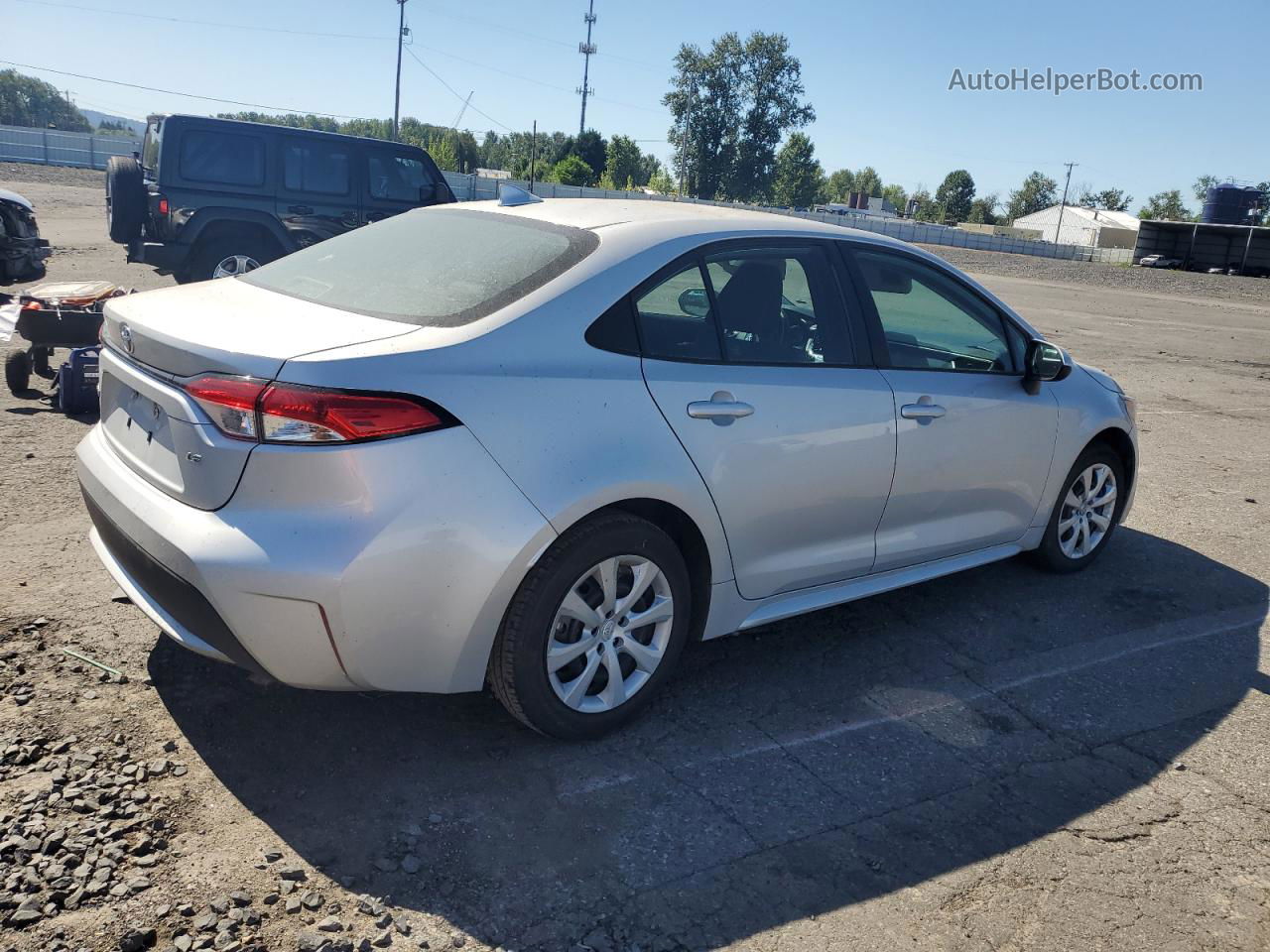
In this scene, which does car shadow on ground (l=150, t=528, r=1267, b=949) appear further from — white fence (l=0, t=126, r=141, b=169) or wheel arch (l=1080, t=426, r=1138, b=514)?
white fence (l=0, t=126, r=141, b=169)

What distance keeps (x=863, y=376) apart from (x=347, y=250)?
2017 mm

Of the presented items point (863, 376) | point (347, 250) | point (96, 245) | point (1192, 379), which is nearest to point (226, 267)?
point (96, 245)

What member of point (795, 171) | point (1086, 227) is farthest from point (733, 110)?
point (1086, 227)

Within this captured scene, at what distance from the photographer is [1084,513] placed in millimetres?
5359

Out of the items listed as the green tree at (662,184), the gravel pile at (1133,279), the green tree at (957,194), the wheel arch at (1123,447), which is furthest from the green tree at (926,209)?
the wheel arch at (1123,447)

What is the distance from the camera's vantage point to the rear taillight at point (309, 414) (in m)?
2.76

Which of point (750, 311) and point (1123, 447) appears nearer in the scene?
point (750, 311)

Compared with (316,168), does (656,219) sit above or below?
below

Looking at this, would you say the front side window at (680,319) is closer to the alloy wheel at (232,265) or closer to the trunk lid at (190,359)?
the trunk lid at (190,359)

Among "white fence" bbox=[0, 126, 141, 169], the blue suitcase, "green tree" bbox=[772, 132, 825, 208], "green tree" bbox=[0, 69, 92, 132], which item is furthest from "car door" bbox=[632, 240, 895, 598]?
"green tree" bbox=[0, 69, 92, 132]

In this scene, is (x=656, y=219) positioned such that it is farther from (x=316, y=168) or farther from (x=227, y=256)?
(x=316, y=168)

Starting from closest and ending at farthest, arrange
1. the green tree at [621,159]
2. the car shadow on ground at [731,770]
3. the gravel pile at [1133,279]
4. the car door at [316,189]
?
1. the car shadow on ground at [731,770]
2. the car door at [316,189]
3. the gravel pile at [1133,279]
4. the green tree at [621,159]

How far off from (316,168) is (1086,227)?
101m

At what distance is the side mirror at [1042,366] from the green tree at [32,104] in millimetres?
124110
